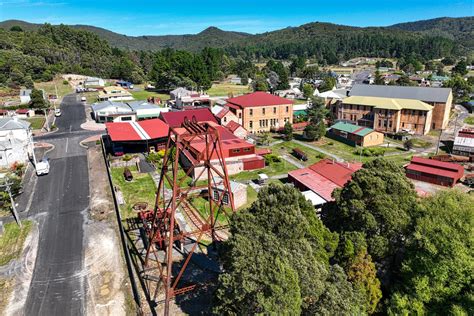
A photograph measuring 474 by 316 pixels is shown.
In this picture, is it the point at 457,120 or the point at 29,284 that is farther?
the point at 457,120

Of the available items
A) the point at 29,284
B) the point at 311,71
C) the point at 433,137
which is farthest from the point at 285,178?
the point at 311,71

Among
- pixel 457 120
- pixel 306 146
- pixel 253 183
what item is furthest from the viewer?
pixel 457 120

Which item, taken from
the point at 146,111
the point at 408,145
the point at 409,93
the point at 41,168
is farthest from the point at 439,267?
the point at 146,111

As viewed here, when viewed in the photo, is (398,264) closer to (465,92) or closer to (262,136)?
(262,136)

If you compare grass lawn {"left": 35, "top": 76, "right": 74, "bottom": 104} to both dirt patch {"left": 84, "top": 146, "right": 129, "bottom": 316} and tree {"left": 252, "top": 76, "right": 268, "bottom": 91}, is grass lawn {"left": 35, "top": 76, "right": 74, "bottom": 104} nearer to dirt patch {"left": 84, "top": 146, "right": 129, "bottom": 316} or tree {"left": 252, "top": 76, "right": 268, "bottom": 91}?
tree {"left": 252, "top": 76, "right": 268, "bottom": 91}

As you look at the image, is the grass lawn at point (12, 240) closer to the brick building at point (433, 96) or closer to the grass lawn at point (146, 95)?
the grass lawn at point (146, 95)

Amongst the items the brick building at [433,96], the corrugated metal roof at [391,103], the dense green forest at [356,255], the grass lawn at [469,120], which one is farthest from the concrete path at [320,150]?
the grass lawn at [469,120]

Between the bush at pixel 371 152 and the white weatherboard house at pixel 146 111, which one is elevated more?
the white weatherboard house at pixel 146 111
